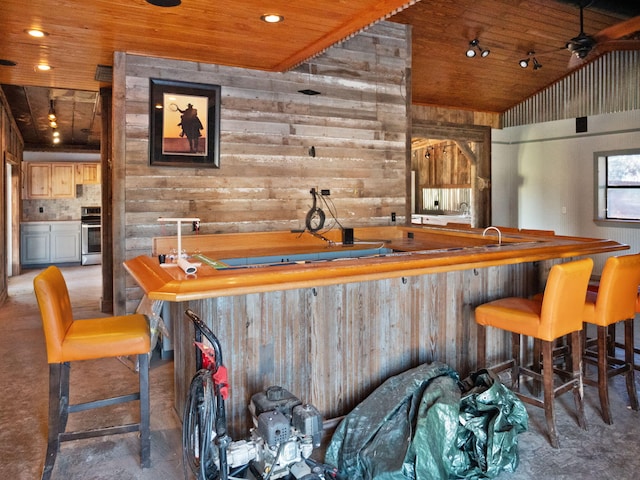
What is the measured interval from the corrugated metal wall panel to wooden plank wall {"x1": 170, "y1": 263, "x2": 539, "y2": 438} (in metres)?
6.36

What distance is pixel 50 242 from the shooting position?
10.4 m

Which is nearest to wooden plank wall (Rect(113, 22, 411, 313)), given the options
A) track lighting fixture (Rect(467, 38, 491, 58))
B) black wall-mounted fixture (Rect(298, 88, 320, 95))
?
black wall-mounted fixture (Rect(298, 88, 320, 95))

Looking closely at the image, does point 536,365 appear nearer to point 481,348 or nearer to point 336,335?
point 481,348

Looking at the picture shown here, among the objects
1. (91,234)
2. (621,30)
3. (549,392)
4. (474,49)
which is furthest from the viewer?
(91,234)

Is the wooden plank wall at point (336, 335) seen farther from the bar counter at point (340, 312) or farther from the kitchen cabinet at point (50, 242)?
the kitchen cabinet at point (50, 242)

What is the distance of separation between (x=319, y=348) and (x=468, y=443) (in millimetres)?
929

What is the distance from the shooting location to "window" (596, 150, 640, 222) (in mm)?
8055

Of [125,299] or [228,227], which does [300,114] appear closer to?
[228,227]

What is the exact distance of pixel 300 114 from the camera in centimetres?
552

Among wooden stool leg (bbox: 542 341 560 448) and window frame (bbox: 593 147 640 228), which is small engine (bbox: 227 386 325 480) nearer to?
wooden stool leg (bbox: 542 341 560 448)

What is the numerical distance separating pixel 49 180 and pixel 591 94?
34.6ft

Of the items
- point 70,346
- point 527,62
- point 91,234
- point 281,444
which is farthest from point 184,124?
point 91,234

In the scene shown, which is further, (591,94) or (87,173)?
(87,173)

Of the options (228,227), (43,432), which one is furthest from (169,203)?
(43,432)
